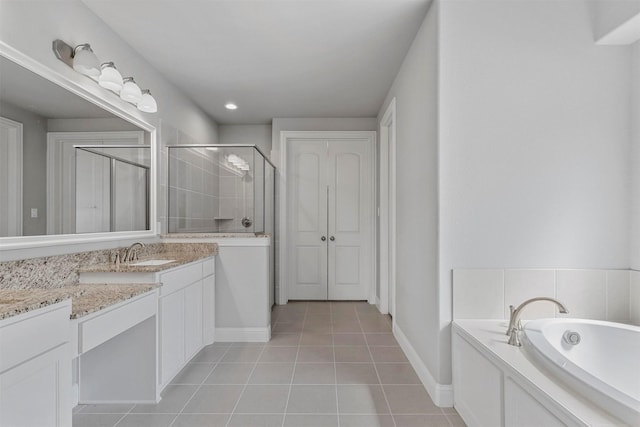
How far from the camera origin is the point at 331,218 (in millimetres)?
4336

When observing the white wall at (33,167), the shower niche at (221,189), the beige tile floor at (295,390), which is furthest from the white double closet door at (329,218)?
the white wall at (33,167)

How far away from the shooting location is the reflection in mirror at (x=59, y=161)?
4.99 feet

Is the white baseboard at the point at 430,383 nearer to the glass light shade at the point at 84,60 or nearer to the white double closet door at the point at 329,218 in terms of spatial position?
the white double closet door at the point at 329,218

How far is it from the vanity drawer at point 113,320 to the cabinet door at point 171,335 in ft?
0.73

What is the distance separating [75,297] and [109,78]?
139 centimetres

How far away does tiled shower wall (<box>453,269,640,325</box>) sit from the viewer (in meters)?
1.87

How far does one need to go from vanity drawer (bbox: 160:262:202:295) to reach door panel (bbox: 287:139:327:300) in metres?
1.86

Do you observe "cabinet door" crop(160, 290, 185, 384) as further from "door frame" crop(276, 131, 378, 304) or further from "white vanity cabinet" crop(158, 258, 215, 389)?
"door frame" crop(276, 131, 378, 304)

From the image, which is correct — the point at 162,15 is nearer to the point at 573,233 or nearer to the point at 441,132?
the point at 441,132

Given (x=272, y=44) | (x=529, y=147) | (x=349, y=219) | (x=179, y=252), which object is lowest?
(x=179, y=252)

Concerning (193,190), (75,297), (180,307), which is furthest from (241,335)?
(75,297)

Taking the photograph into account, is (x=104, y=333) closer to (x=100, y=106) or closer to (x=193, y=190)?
(x=100, y=106)

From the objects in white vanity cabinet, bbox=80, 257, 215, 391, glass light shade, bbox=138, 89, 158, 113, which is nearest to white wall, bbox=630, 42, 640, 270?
white vanity cabinet, bbox=80, 257, 215, 391

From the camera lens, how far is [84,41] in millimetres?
2018
